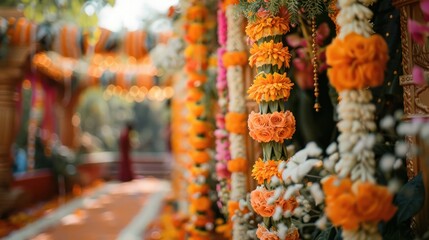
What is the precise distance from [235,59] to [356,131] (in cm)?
228

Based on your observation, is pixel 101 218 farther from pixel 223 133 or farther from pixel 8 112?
pixel 223 133

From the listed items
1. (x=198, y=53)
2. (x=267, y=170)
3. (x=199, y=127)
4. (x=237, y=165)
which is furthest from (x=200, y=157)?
(x=267, y=170)

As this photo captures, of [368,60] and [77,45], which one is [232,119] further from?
[77,45]

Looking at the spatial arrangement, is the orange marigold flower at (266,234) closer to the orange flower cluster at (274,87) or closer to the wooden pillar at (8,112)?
the orange flower cluster at (274,87)

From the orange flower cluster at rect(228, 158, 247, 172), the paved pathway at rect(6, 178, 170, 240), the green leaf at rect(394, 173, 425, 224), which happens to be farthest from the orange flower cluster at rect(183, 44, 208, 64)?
the green leaf at rect(394, 173, 425, 224)

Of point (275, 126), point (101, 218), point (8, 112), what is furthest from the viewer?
point (101, 218)

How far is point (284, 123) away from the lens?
2949 mm

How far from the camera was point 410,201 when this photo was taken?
98.2 inches

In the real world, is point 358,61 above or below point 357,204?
above

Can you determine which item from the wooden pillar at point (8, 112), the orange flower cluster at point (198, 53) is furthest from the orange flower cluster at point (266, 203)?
the wooden pillar at point (8, 112)

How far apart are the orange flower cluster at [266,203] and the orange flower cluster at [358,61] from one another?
1.23 m

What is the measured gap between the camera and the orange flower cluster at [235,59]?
4113 mm

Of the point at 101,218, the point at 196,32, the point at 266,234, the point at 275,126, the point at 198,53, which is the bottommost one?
the point at 101,218

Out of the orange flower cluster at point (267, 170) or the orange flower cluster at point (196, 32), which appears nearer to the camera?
the orange flower cluster at point (267, 170)
